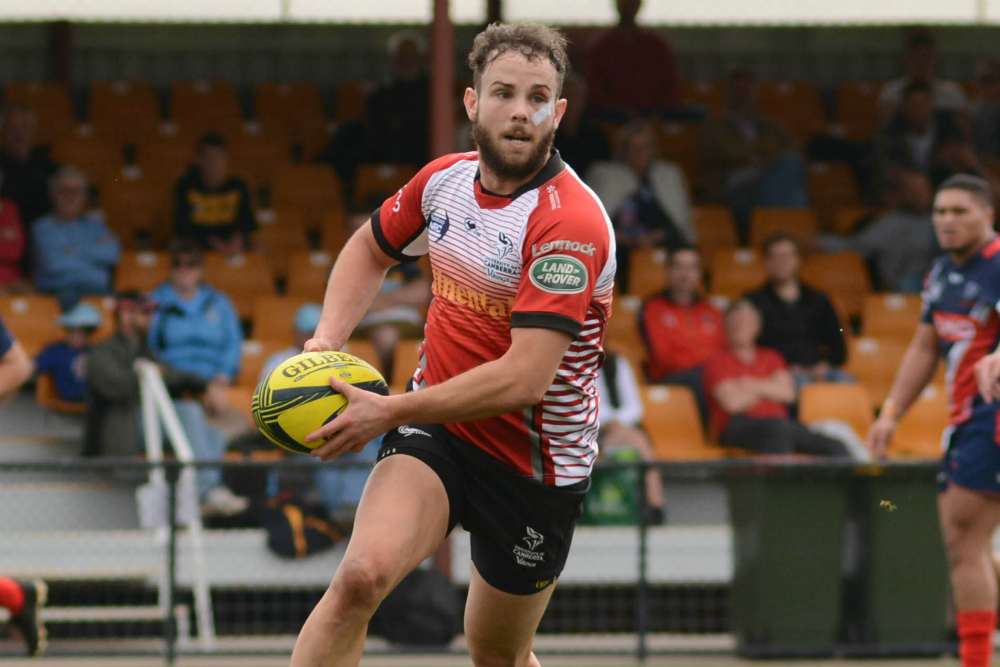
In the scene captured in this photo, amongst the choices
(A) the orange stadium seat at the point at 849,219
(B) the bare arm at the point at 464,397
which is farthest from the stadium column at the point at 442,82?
(B) the bare arm at the point at 464,397

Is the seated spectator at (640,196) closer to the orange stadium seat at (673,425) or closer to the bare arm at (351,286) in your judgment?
the orange stadium seat at (673,425)

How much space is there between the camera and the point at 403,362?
8.30 meters

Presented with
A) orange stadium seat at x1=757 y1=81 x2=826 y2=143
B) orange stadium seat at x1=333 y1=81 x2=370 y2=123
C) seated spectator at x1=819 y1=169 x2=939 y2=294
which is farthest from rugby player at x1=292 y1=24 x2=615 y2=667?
orange stadium seat at x1=757 y1=81 x2=826 y2=143

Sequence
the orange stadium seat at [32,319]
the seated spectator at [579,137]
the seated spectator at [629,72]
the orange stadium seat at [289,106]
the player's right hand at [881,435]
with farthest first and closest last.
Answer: the orange stadium seat at [289,106] → the seated spectator at [629,72] → the seated spectator at [579,137] → the orange stadium seat at [32,319] → the player's right hand at [881,435]

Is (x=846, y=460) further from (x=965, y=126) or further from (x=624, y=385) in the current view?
(x=965, y=126)

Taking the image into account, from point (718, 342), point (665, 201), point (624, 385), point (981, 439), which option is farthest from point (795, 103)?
point (981, 439)

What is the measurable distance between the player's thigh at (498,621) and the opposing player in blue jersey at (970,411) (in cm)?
260

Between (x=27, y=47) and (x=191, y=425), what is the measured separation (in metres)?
7.56

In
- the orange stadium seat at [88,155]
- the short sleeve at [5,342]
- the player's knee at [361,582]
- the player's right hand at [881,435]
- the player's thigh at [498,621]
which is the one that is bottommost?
the player's thigh at [498,621]

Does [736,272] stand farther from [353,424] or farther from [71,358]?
[353,424]

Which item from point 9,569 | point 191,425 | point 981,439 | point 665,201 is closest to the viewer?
point 981,439

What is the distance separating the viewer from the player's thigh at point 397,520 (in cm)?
344

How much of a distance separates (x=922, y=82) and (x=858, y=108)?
222cm

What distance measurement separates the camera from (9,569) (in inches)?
277
